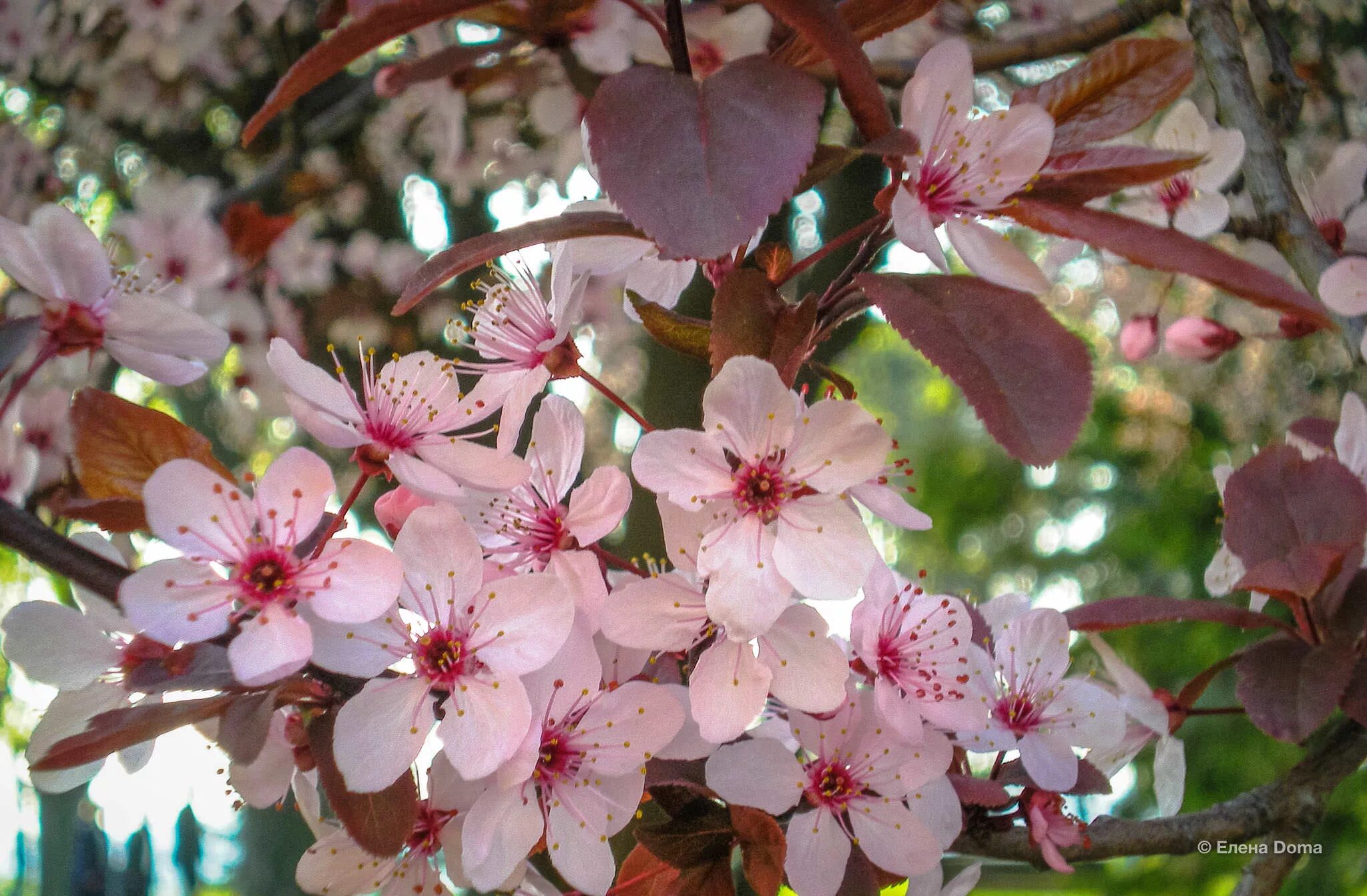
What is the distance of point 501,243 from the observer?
A: 1.75 feet

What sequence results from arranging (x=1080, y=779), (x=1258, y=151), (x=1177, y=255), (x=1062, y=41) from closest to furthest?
1. (x=1177, y=255)
2. (x=1080, y=779)
3. (x=1258, y=151)
4. (x=1062, y=41)

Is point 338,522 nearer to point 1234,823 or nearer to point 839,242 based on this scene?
point 839,242

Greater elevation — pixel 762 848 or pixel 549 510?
pixel 549 510

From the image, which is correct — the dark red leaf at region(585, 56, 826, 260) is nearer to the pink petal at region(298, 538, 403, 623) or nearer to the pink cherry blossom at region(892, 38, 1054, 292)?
the pink cherry blossom at region(892, 38, 1054, 292)

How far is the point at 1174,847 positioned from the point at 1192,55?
1.80 ft

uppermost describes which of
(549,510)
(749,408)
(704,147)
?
(704,147)

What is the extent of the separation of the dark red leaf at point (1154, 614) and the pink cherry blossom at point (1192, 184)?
36cm

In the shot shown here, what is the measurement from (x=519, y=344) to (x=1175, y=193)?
2.51 ft

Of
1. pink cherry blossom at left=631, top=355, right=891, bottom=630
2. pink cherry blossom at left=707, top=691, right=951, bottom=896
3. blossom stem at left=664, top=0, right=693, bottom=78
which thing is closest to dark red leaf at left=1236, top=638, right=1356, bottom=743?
pink cherry blossom at left=707, top=691, right=951, bottom=896

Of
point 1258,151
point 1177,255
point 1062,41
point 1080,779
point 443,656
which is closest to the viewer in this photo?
point 1177,255

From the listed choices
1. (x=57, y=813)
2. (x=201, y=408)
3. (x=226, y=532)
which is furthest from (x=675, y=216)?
(x=201, y=408)

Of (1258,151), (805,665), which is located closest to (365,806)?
(805,665)

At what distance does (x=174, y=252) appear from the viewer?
1902 millimetres

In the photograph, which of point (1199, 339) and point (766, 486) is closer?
point (766, 486)
